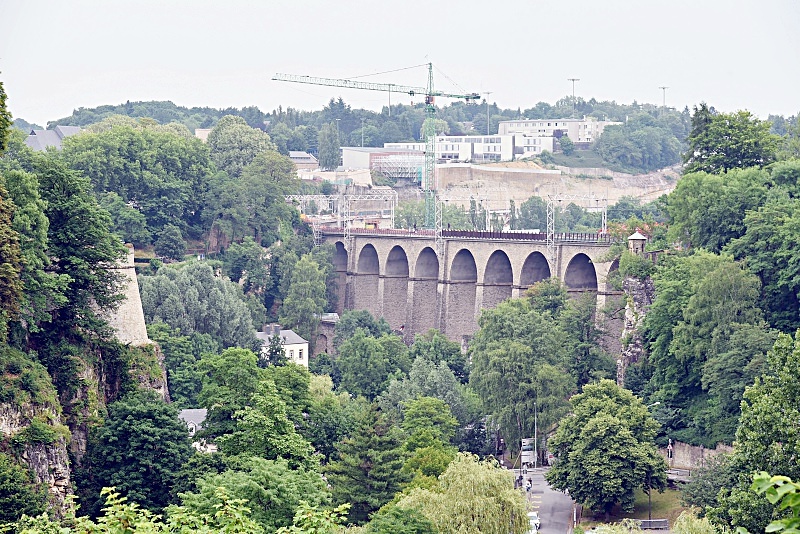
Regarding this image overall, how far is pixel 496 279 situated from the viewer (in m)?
98.8

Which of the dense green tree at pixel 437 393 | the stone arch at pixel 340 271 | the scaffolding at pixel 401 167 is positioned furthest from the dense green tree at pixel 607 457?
the scaffolding at pixel 401 167

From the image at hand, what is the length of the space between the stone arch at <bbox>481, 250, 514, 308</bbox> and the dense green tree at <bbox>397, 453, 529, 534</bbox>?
51.3 meters

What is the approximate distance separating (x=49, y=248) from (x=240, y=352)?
955 centimetres

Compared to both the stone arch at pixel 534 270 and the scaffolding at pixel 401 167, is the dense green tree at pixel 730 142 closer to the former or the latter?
the stone arch at pixel 534 270

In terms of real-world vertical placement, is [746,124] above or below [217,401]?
above

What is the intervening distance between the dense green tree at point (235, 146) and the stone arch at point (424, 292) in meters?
19.2

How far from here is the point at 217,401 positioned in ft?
172

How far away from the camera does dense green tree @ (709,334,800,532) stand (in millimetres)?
37000

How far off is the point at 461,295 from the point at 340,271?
15.4 m

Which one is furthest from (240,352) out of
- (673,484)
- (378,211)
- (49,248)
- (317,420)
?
(378,211)

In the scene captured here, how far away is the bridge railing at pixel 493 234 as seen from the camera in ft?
288

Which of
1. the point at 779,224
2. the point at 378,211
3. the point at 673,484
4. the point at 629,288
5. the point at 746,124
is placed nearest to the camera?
the point at 673,484

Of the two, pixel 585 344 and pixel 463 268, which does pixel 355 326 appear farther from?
pixel 585 344

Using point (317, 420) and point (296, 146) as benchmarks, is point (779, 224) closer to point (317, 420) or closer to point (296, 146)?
point (317, 420)
